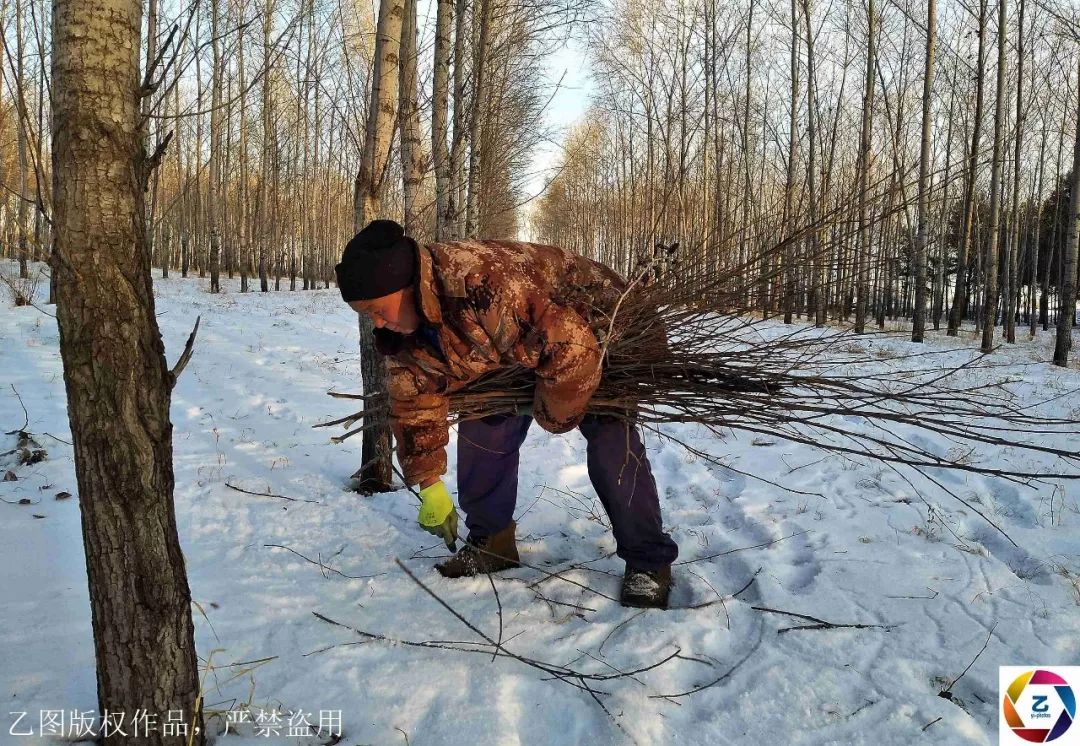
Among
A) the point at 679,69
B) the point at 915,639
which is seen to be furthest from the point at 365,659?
the point at 679,69

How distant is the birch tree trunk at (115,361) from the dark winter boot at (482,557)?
1111 mm

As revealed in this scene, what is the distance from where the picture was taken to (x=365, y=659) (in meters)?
1.90

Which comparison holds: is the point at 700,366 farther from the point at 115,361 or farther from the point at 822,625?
the point at 115,361

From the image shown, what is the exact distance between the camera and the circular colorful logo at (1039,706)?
1.56m

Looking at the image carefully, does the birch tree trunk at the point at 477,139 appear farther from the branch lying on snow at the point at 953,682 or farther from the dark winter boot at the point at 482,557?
the branch lying on snow at the point at 953,682

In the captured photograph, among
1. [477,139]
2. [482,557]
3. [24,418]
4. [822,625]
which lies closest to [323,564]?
[482,557]

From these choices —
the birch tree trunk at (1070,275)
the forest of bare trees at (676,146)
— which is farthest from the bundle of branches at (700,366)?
the birch tree trunk at (1070,275)

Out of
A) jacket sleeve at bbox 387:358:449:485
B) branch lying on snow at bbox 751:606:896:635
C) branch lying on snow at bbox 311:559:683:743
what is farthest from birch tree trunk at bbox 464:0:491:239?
branch lying on snow at bbox 751:606:896:635

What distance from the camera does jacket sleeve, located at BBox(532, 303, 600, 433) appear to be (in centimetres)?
187

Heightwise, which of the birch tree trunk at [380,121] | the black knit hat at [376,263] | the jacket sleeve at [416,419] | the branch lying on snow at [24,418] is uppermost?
the birch tree trunk at [380,121]

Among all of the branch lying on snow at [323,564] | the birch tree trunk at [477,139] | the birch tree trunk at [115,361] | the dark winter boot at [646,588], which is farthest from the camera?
the birch tree trunk at [477,139]

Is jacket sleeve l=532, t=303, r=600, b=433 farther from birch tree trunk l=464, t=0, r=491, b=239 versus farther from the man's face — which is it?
birch tree trunk l=464, t=0, r=491, b=239

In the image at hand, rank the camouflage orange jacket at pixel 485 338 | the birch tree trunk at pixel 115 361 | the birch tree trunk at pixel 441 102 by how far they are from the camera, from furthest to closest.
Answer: the birch tree trunk at pixel 441 102, the camouflage orange jacket at pixel 485 338, the birch tree trunk at pixel 115 361

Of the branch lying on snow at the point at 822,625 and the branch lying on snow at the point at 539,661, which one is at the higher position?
the branch lying on snow at the point at 822,625
